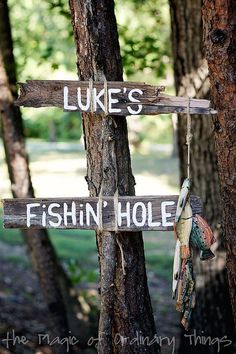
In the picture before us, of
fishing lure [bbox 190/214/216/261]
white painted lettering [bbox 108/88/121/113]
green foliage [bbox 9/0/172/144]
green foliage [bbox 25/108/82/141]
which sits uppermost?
green foliage [bbox 25/108/82/141]

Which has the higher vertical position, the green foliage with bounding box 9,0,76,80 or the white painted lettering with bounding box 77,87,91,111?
the green foliage with bounding box 9,0,76,80

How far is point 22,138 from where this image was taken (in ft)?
16.7

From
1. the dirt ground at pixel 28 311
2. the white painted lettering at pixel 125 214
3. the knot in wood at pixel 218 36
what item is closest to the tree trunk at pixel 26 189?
the dirt ground at pixel 28 311

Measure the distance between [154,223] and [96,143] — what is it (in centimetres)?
51

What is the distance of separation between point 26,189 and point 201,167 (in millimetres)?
1513

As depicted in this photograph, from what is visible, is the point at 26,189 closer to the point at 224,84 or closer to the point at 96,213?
the point at 96,213

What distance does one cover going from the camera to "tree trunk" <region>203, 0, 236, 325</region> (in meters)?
2.74


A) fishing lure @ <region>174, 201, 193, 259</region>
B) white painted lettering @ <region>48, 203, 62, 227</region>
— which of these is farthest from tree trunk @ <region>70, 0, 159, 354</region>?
→ fishing lure @ <region>174, 201, 193, 259</region>

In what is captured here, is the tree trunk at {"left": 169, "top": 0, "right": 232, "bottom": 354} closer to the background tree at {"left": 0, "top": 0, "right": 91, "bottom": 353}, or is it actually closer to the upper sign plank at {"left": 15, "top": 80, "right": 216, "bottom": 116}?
the background tree at {"left": 0, "top": 0, "right": 91, "bottom": 353}

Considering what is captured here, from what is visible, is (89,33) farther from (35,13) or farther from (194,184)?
(35,13)

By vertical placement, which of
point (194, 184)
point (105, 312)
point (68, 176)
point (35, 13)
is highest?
point (35, 13)

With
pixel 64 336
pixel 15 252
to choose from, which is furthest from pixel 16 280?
pixel 64 336

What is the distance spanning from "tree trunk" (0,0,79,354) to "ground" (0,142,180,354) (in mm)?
360

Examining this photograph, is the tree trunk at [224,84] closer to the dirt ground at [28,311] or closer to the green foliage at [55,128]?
the dirt ground at [28,311]
